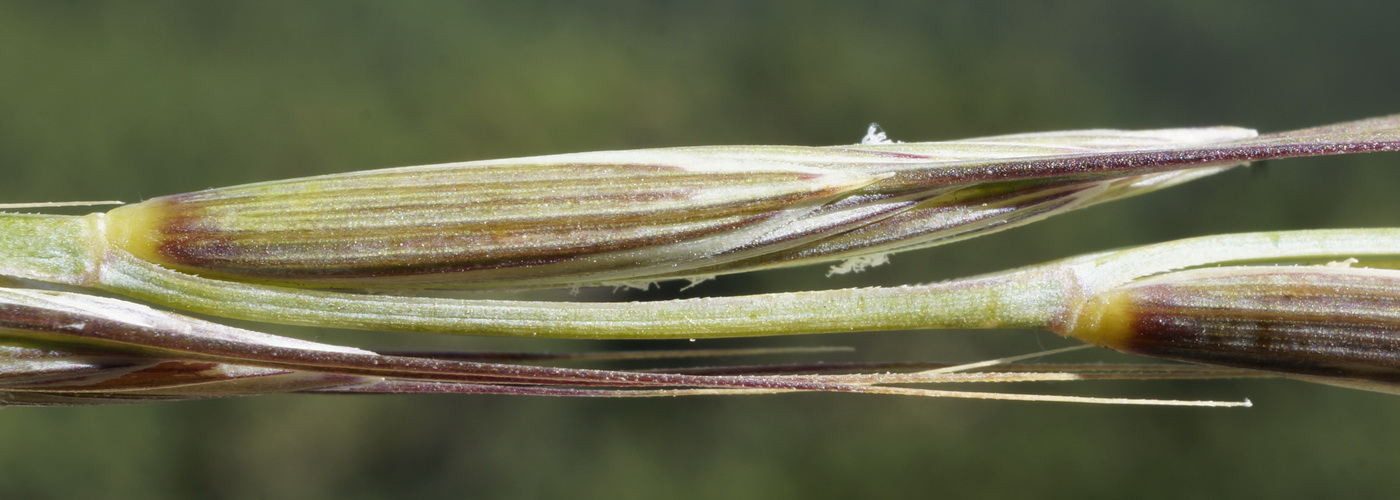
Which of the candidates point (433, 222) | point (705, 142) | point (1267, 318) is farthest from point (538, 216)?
point (705, 142)

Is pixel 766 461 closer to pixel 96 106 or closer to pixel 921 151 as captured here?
pixel 96 106

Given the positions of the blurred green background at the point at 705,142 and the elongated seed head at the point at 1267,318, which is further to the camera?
the blurred green background at the point at 705,142

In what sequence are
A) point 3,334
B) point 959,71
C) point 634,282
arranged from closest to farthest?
1. point 3,334
2. point 634,282
3. point 959,71

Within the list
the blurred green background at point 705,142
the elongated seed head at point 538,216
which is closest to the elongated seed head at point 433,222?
the elongated seed head at point 538,216

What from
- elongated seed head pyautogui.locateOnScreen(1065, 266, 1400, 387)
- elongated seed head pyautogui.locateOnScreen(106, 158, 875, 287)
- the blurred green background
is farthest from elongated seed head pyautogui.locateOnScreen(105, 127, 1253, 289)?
the blurred green background

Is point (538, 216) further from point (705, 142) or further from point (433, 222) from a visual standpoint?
point (705, 142)

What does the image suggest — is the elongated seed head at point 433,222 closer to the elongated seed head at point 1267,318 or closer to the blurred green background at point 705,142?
the elongated seed head at point 1267,318

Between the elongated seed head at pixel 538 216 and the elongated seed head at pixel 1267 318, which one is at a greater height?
the elongated seed head at pixel 538 216

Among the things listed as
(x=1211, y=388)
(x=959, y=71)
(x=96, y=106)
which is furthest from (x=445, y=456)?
(x=1211, y=388)
